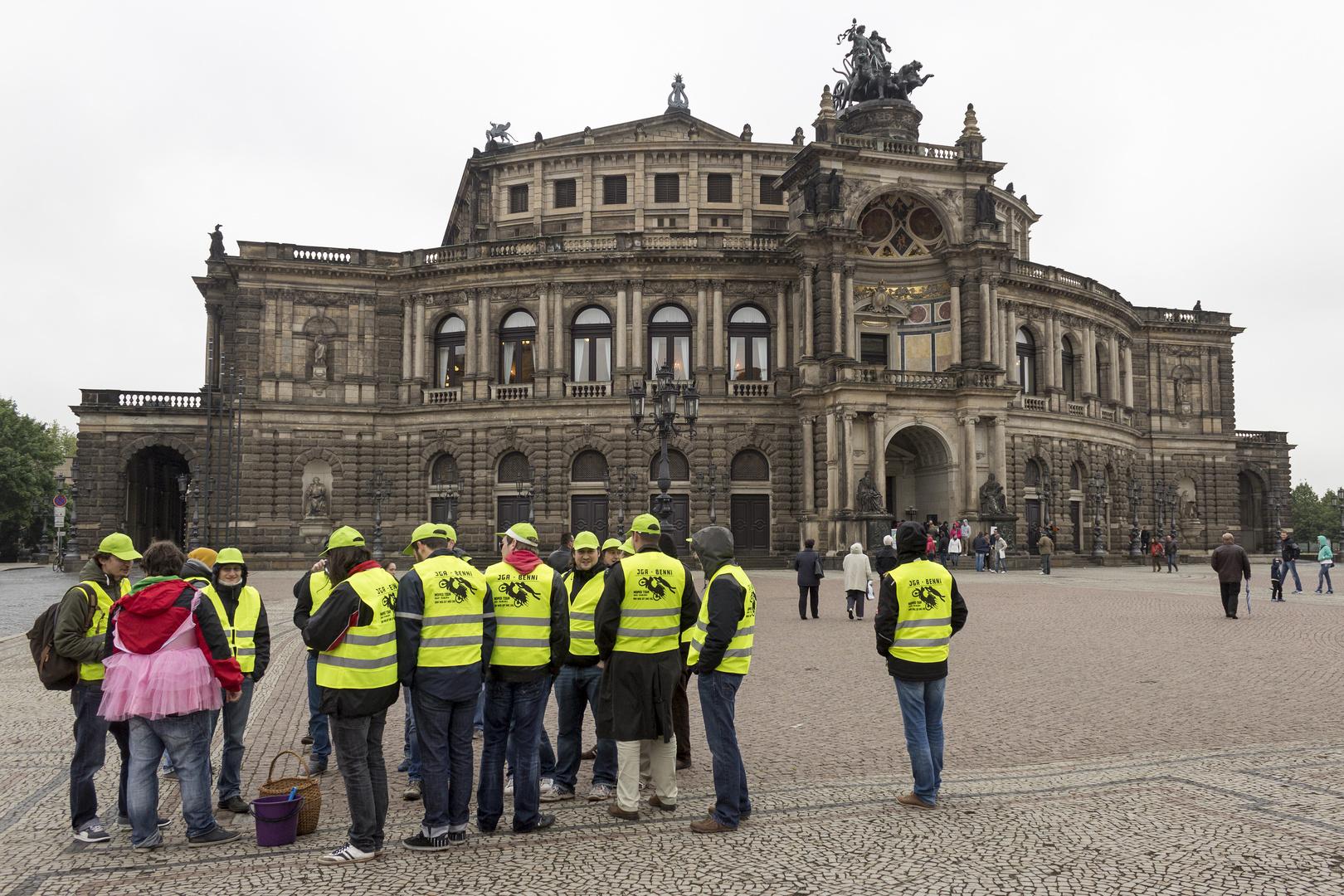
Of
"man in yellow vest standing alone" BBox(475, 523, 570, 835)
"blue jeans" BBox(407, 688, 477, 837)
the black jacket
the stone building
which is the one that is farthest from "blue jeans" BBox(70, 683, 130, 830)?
the stone building

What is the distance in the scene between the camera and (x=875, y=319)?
4409 centimetres

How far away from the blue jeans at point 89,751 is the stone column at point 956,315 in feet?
132

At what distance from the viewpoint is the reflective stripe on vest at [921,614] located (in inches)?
276

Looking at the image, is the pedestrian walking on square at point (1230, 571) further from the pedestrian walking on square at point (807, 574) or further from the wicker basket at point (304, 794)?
the wicker basket at point (304, 794)

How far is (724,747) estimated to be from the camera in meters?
6.56

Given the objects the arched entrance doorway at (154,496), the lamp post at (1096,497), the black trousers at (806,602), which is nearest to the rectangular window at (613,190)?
the arched entrance doorway at (154,496)

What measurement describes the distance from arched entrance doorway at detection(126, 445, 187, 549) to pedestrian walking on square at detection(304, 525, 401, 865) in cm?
4270

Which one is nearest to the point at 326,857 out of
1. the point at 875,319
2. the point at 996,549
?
the point at 996,549

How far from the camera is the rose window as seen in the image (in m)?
43.8

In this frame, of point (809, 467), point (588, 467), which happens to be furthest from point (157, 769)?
point (588, 467)

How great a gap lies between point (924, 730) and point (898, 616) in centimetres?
81

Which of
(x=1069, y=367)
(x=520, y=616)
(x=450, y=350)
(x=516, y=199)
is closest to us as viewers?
(x=520, y=616)

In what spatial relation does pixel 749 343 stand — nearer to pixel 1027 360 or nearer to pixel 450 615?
pixel 1027 360

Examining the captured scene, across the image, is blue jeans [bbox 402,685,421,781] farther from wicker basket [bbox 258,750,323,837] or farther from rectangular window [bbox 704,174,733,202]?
rectangular window [bbox 704,174,733,202]
